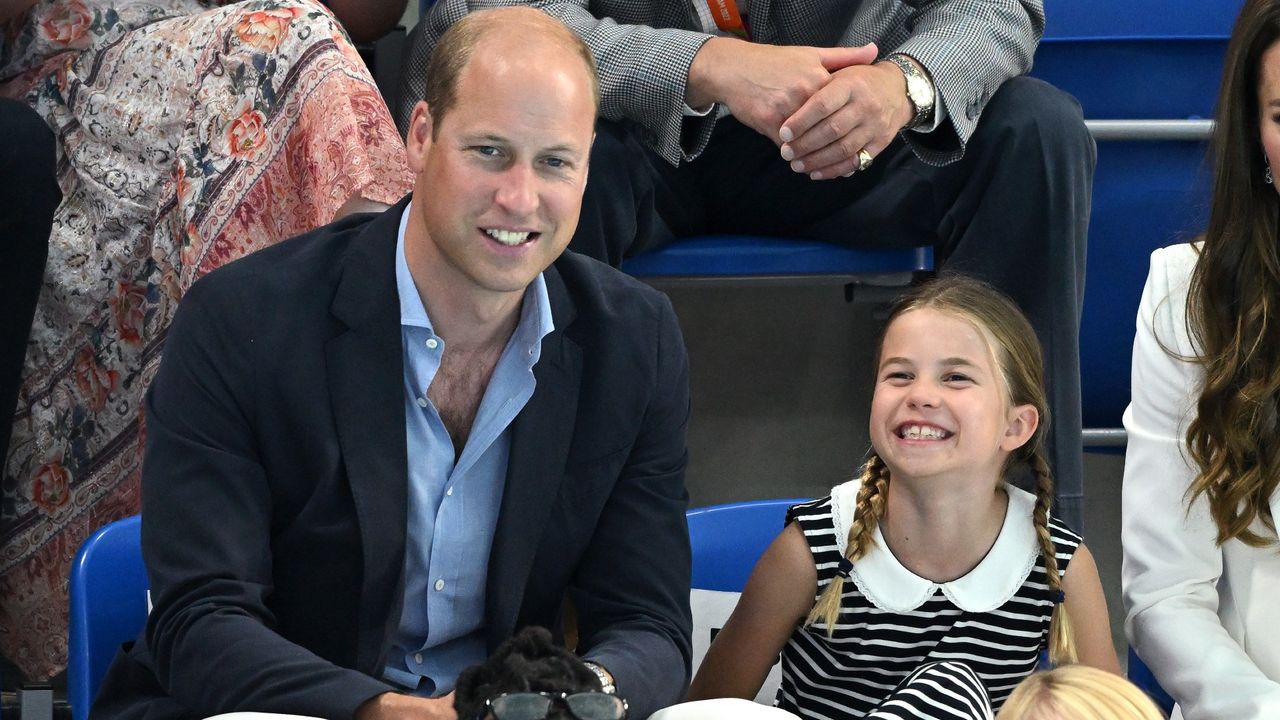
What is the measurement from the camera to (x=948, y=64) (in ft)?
7.04

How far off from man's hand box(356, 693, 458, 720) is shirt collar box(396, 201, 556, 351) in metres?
0.38

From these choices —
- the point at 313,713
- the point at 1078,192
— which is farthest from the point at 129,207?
the point at 1078,192

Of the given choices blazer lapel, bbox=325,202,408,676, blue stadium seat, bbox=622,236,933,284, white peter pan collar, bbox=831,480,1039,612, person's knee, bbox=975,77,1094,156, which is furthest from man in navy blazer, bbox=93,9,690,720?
person's knee, bbox=975,77,1094,156

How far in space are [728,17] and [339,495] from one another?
1.12 m

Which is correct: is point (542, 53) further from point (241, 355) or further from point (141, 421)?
point (141, 421)

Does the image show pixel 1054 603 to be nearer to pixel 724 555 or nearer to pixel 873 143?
pixel 724 555

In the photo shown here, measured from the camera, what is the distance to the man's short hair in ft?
5.12

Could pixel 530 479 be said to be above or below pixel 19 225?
below

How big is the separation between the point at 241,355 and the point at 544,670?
1.51 ft

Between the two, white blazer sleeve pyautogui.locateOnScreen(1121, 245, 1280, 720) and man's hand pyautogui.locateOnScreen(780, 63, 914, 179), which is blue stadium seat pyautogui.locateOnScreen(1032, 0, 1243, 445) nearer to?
man's hand pyautogui.locateOnScreen(780, 63, 914, 179)

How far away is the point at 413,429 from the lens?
1.55 m

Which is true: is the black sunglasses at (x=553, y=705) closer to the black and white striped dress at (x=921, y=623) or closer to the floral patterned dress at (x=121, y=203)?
the black and white striped dress at (x=921, y=623)

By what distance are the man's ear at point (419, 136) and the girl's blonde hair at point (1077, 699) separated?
773 millimetres

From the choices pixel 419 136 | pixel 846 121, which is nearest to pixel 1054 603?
pixel 846 121
